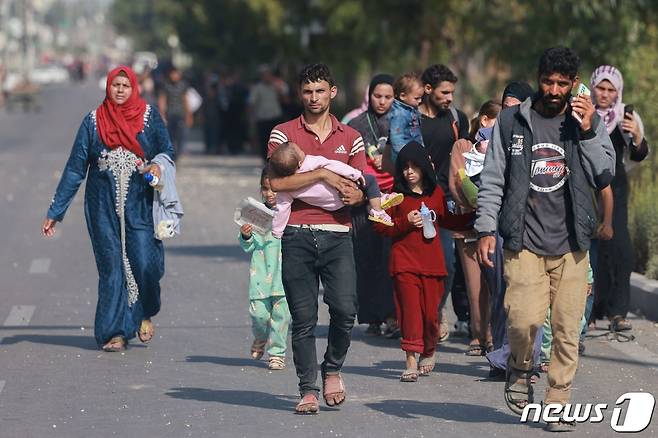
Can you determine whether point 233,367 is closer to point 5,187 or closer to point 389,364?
point 389,364

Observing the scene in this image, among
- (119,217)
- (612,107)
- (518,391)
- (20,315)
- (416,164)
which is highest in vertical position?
(612,107)

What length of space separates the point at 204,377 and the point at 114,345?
1132mm

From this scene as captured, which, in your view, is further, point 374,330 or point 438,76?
point 374,330

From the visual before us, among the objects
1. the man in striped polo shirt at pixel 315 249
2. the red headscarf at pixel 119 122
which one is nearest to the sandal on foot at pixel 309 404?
the man in striped polo shirt at pixel 315 249

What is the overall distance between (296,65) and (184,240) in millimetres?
24292

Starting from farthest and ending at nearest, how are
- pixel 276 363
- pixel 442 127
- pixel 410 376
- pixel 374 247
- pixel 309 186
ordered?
pixel 374 247
pixel 442 127
pixel 276 363
pixel 410 376
pixel 309 186

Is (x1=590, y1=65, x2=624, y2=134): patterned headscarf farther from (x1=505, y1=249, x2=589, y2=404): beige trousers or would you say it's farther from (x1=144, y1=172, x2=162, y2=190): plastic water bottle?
(x1=505, y1=249, x2=589, y2=404): beige trousers

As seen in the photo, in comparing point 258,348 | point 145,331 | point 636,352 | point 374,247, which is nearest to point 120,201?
point 145,331

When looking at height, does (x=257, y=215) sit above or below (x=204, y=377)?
above

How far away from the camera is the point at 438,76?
10.8 meters

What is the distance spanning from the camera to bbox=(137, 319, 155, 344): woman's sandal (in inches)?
428

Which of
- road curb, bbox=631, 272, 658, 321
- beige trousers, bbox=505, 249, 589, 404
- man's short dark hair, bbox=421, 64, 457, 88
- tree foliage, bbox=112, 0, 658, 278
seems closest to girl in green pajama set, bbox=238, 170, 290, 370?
man's short dark hair, bbox=421, 64, 457, 88

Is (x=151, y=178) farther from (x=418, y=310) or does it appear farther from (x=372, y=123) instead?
(x=418, y=310)

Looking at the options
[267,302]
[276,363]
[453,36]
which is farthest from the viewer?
[453,36]
